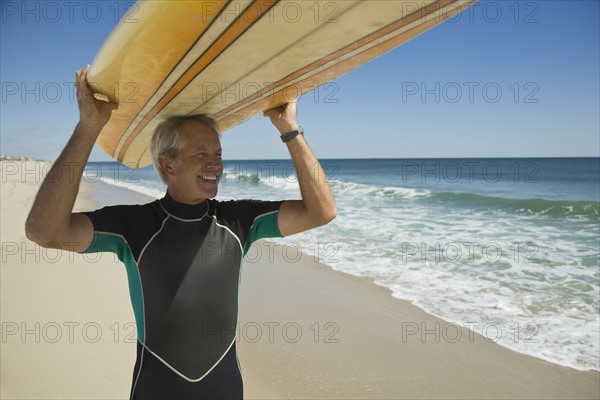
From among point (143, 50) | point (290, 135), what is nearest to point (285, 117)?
point (290, 135)

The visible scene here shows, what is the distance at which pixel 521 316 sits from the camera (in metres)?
4.33

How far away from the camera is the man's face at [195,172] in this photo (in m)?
1.57

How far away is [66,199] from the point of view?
1.20 meters

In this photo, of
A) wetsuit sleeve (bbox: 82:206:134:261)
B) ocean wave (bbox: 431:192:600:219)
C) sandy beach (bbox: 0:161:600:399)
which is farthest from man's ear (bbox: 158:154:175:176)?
ocean wave (bbox: 431:192:600:219)

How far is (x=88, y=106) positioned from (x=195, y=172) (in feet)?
1.34

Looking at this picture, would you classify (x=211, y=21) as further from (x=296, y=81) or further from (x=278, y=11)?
(x=296, y=81)

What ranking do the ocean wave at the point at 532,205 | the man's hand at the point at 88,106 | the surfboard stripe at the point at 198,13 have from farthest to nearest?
Answer: the ocean wave at the point at 532,205, the man's hand at the point at 88,106, the surfboard stripe at the point at 198,13

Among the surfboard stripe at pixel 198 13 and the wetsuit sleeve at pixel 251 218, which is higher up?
the surfboard stripe at pixel 198 13

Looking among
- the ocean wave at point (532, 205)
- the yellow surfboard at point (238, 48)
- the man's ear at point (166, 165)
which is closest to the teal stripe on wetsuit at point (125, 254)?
the man's ear at point (166, 165)

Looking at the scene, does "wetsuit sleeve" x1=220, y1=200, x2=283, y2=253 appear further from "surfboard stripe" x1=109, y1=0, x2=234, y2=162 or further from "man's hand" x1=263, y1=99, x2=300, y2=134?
"surfboard stripe" x1=109, y1=0, x2=234, y2=162

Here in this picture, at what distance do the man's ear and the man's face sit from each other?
0.7 inches

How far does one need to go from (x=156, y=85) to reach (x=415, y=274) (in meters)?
4.85

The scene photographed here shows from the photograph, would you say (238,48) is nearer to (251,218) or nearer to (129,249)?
(251,218)

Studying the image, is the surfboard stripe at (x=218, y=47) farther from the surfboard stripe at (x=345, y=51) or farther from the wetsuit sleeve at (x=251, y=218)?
the wetsuit sleeve at (x=251, y=218)
